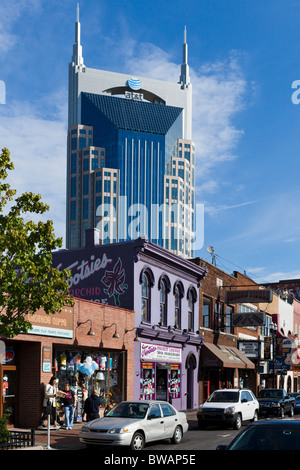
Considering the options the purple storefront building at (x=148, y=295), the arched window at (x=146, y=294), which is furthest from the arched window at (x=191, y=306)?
the arched window at (x=146, y=294)

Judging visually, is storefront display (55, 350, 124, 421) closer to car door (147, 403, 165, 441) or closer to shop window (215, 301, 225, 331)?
car door (147, 403, 165, 441)

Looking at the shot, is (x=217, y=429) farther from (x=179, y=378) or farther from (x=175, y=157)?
(x=175, y=157)

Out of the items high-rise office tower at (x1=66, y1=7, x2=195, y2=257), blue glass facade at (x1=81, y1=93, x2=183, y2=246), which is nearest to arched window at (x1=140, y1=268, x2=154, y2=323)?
high-rise office tower at (x1=66, y1=7, x2=195, y2=257)

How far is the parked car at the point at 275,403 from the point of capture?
3250 centimetres

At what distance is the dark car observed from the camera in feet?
31.1

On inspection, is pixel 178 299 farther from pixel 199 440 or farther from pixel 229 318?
pixel 199 440

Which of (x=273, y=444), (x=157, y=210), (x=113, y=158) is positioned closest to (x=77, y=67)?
(x=113, y=158)

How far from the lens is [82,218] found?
162875mm

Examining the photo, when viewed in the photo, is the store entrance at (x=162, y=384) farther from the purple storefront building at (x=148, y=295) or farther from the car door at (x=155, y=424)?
the car door at (x=155, y=424)

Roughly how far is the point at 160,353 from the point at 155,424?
15341 mm

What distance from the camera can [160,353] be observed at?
33500 mm

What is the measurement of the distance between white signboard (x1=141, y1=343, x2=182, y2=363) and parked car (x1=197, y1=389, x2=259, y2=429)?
5402mm
